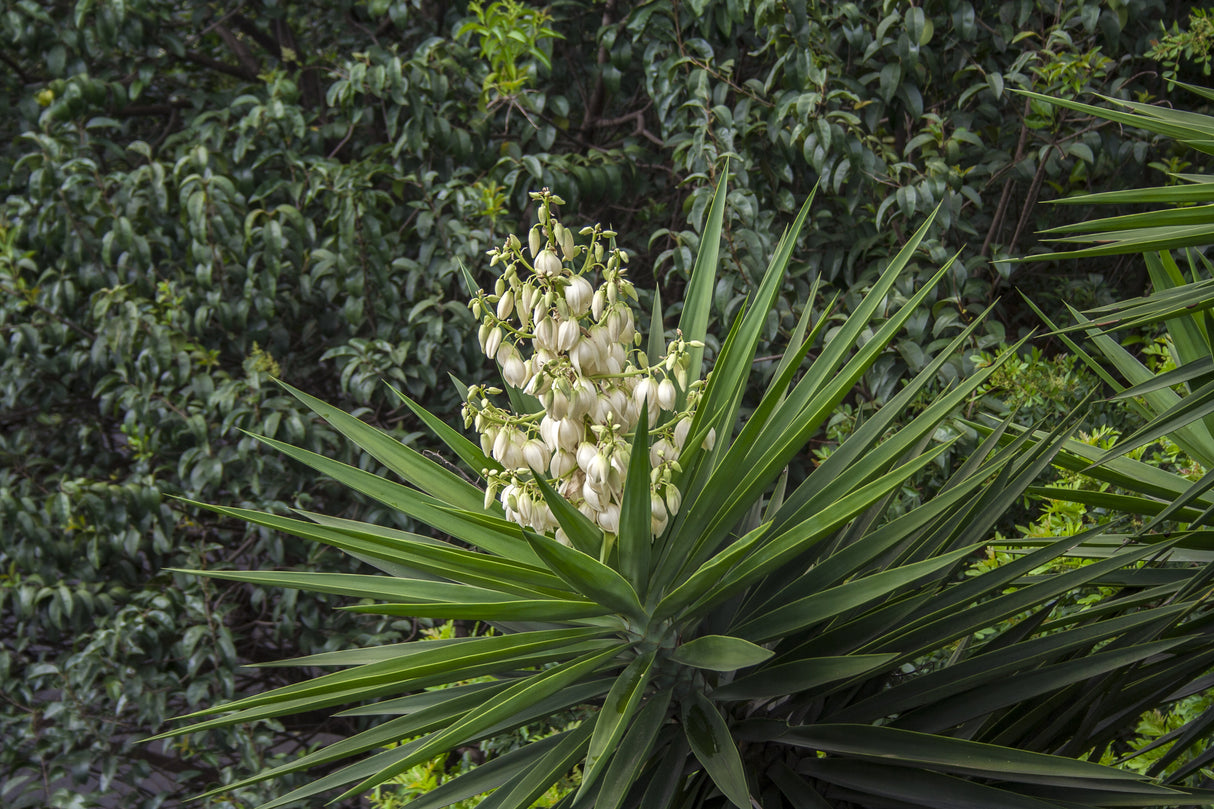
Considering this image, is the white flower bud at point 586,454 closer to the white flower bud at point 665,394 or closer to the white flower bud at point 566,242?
the white flower bud at point 665,394

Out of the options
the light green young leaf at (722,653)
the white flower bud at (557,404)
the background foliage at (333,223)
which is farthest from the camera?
the background foliage at (333,223)

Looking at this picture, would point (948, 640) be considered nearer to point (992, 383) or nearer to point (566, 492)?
point (566, 492)

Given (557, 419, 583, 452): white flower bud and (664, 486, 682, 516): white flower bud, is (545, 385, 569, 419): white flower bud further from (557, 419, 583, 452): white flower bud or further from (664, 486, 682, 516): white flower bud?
(664, 486, 682, 516): white flower bud

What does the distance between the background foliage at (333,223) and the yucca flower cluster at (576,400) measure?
51.0 inches

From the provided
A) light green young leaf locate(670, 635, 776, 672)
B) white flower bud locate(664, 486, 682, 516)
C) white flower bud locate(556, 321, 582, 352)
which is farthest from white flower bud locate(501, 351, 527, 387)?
light green young leaf locate(670, 635, 776, 672)

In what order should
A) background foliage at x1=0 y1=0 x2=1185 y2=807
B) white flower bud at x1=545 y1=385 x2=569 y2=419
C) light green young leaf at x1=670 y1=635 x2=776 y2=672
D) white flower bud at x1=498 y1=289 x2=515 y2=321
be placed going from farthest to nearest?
background foliage at x1=0 y1=0 x2=1185 y2=807
white flower bud at x1=498 y1=289 x2=515 y2=321
white flower bud at x1=545 y1=385 x2=569 y2=419
light green young leaf at x1=670 y1=635 x2=776 y2=672

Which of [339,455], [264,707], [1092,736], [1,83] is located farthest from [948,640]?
[1,83]

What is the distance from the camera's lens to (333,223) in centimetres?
264

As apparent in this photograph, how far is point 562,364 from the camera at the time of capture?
958 mm

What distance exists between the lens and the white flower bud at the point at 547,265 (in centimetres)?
99

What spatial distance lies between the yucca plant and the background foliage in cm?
117

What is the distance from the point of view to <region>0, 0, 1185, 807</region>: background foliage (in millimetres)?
2289

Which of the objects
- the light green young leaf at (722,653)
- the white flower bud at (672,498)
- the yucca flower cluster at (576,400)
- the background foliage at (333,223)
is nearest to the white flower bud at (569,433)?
the yucca flower cluster at (576,400)

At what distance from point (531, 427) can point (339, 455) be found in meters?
1.68
